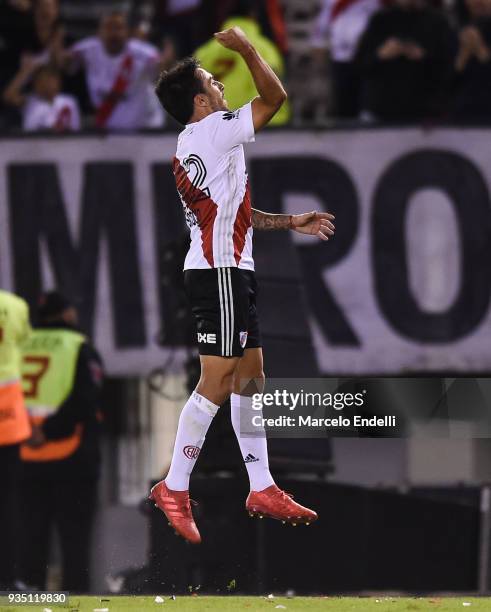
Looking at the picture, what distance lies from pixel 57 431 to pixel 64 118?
3.52 metres

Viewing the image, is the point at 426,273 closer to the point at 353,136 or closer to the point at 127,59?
the point at 353,136

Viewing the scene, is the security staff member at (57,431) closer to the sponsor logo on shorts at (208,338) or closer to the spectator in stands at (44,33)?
the spectator in stands at (44,33)

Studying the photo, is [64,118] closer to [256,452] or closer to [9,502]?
[9,502]

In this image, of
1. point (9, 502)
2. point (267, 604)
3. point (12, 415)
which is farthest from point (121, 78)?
point (267, 604)

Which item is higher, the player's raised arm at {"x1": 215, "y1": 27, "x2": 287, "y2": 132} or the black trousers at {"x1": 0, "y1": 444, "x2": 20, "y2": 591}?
the player's raised arm at {"x1": 215, "y1": 27, "x2": 287, "y2": 132}

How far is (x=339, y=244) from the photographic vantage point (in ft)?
48.6

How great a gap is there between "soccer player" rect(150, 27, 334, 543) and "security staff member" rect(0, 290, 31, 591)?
3.42 metres

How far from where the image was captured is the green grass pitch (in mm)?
8906

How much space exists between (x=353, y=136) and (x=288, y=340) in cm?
337

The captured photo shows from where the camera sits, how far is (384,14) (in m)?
14.9

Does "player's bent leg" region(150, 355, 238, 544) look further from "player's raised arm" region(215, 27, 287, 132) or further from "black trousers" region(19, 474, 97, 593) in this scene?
"black trousers" region(19, 474, 97, 593)

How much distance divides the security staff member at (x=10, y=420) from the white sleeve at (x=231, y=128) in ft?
13.3

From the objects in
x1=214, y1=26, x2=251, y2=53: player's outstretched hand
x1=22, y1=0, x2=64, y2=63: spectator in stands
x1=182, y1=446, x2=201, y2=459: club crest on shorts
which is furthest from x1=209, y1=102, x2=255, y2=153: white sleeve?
x1=22, y1=0, x2=64, y2=63: spectator in stands

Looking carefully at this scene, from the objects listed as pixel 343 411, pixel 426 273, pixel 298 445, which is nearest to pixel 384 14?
pixel 426 273
